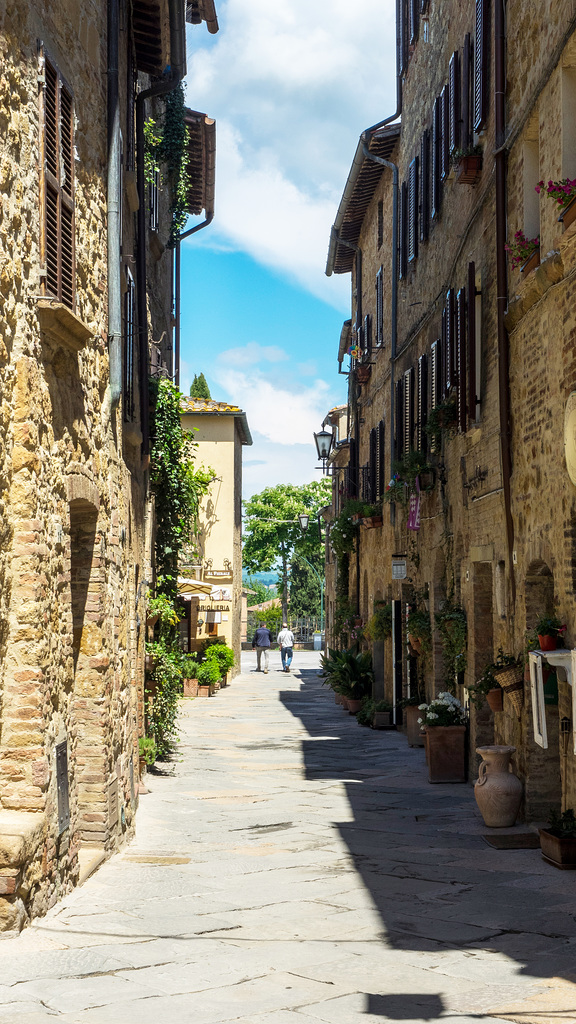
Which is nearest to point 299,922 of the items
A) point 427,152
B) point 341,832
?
point 341,832

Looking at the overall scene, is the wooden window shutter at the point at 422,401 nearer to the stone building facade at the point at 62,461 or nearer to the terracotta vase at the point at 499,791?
the stone building facade at the point at 62,461

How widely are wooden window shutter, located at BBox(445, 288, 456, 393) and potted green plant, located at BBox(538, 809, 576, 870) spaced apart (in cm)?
528

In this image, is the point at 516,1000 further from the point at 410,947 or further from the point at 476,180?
the point at 476,180

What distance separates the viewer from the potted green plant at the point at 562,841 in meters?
7.01

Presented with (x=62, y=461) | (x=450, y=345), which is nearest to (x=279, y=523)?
(x=450, y=345)

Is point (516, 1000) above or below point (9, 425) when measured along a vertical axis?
below

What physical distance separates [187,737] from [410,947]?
10.1 m

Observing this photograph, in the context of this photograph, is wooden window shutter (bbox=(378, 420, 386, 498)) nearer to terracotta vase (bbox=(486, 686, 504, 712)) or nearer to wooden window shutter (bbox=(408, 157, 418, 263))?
wooden window shutter (bbox=(408, 157, 418, 263))

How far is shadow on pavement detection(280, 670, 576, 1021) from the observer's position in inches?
207

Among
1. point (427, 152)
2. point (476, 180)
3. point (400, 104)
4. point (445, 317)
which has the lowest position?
point (445, 317)

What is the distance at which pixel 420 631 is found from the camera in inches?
533

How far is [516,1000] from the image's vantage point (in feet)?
14.9

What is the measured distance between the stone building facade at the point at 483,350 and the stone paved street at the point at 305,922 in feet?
3.57

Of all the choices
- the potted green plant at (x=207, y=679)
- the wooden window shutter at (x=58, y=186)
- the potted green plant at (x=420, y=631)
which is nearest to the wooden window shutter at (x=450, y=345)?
the potted green plant at (x=420, y=631)
